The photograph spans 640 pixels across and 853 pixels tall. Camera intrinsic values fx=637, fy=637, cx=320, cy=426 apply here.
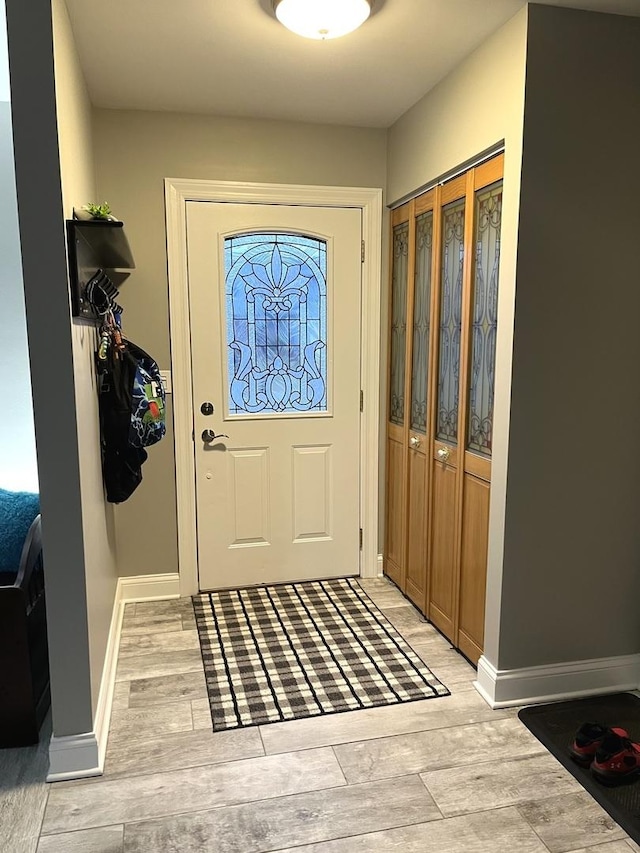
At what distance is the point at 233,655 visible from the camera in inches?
111

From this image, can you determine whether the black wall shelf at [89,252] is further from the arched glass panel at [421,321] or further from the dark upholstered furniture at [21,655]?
the arched glass panel at [421,321]

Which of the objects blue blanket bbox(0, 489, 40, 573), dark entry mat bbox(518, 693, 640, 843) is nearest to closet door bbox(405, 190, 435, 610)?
dark entry mat bbox(518, 693, 640, 843)

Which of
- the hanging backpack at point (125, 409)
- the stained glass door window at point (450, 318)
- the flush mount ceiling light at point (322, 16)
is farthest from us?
the stained glass door window at point (450, 318)

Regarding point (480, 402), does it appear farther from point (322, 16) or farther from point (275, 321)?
point (322, 16)

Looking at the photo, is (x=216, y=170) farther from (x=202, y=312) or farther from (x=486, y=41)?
(x=486, y=41)

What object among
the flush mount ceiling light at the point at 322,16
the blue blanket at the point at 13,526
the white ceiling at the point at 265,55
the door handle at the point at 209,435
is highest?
the white ceiling at the point at 265,55

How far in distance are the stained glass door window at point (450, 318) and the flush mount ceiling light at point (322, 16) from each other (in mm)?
860

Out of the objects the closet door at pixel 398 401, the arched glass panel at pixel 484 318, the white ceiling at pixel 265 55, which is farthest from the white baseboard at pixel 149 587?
the white ceiling at pixel 265 55

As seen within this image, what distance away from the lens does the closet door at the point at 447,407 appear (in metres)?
2.77

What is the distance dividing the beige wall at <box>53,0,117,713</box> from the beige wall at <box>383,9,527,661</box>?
57.9 inches

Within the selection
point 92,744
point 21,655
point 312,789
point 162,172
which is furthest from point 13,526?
point 162,172

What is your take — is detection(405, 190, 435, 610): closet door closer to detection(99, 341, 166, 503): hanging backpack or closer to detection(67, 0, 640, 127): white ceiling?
detection(67, 0, 640, 127): white ceiling

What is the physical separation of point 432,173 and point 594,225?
35.0 inches

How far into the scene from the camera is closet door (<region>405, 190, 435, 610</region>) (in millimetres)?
3066
